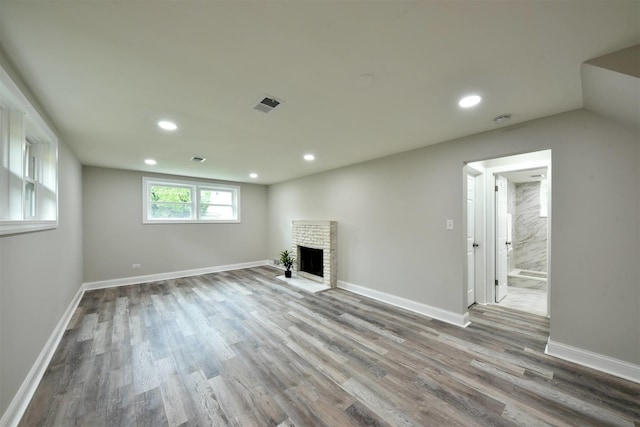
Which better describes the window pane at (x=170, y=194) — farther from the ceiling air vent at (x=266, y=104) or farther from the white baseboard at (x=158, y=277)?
the ceiling air vent at (x=266, y=104)

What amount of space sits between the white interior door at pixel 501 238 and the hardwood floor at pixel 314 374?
2.04 ft

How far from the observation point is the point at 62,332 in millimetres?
2803

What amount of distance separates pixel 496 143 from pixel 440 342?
2.32m

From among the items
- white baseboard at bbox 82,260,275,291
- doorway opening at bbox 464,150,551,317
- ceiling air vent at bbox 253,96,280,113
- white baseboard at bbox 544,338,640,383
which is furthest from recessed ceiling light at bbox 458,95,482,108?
white baseboard at bbox 82,260,275,291

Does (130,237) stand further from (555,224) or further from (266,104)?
(555,224)

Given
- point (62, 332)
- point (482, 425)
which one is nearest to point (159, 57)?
point (482, 425)

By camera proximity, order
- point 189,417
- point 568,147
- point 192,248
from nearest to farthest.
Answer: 1. point 189,417
2. point 568,147
3. point 192,248

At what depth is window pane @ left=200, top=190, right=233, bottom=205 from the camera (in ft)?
19.8

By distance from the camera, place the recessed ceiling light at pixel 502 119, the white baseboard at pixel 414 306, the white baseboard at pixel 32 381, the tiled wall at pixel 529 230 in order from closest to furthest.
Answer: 1. the white baseboard at pixel 32 381
2. the recessed ceiling light at pixel 502 119
3. the white baseboard at pixel 414 306
4. the tiled wall at pixel 529 230

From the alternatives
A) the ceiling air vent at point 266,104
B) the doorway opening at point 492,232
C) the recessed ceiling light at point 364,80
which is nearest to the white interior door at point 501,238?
the doorway opening at point 492,232

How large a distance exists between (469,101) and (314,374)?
2731 mm

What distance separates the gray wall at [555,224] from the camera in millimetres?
2051

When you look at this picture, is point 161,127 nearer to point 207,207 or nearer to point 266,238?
point 207,207

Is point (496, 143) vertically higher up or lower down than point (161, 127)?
lower down
